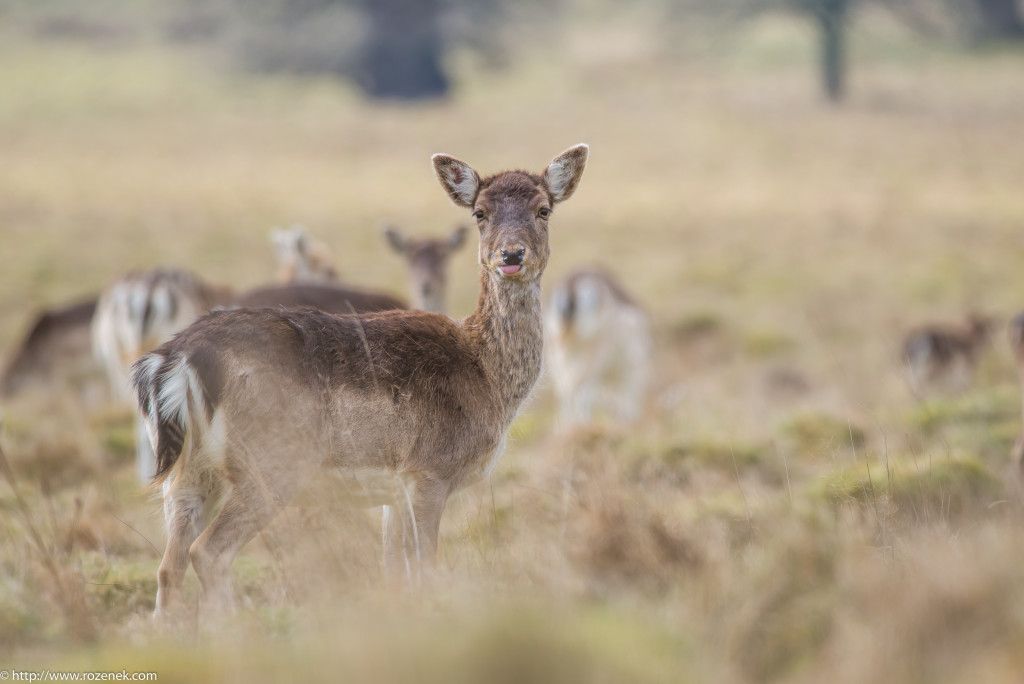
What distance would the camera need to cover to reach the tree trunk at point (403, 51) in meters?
51.9

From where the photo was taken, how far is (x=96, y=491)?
745 centimetres

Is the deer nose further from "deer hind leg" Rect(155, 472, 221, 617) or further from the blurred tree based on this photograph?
the blurred tree

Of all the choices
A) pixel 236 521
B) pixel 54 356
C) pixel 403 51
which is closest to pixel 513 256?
pixel 236 521

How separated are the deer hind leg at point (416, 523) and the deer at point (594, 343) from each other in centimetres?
734

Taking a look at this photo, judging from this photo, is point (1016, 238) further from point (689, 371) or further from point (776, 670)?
point (776, 670)

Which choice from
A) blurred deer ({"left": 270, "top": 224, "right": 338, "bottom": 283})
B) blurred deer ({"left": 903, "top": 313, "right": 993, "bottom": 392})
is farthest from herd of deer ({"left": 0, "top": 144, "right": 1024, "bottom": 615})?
blurred deer ({"left": 903, "top": 313, "right": 993, "bottom": 392})

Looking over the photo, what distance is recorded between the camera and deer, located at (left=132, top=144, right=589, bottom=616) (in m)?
4.30

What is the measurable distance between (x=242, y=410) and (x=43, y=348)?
34.5 ft

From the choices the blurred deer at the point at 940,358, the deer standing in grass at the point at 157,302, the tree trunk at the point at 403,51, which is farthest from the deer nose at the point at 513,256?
the tree trunk at the point at 403,51

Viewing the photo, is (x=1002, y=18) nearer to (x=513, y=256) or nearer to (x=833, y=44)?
(x=833, y=44)

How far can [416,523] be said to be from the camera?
4570 mm

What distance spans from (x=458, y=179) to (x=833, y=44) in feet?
143

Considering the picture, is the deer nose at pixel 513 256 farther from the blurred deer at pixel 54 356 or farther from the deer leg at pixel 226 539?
the blurred deer at pixel 54 356

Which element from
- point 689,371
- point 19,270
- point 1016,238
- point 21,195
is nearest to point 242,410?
point 689,371
